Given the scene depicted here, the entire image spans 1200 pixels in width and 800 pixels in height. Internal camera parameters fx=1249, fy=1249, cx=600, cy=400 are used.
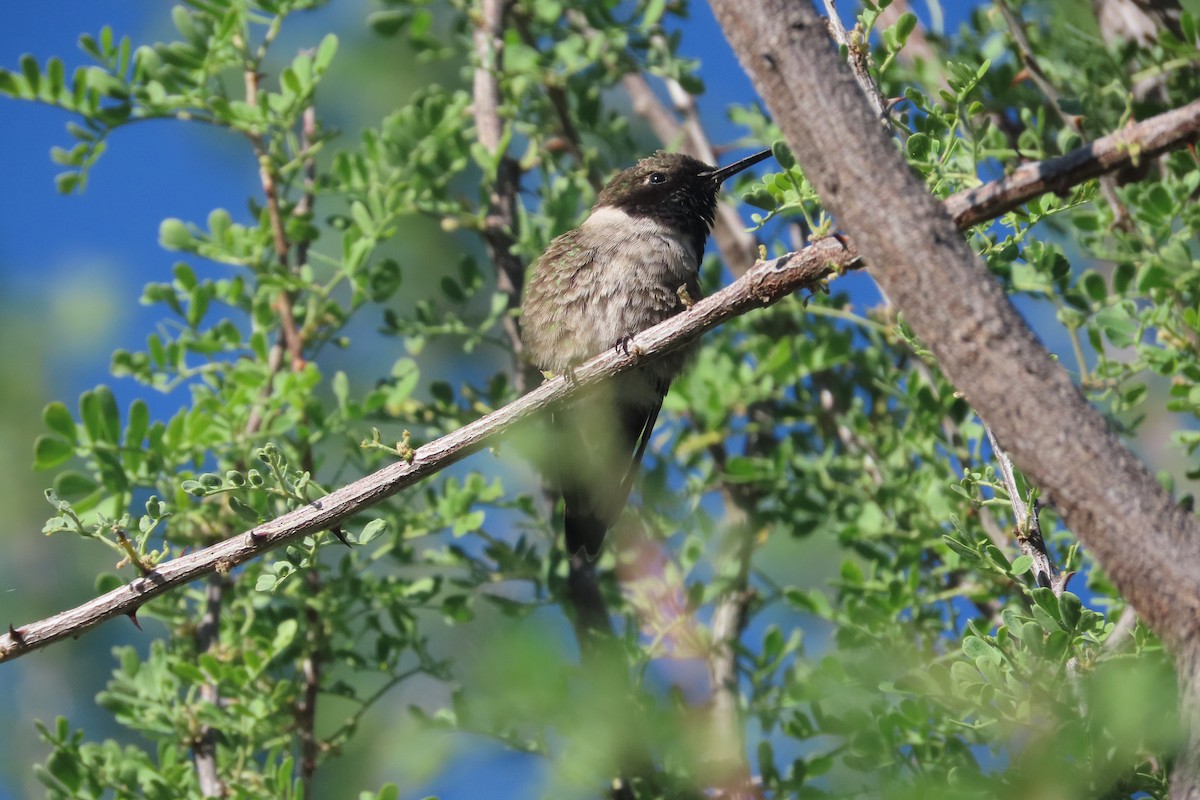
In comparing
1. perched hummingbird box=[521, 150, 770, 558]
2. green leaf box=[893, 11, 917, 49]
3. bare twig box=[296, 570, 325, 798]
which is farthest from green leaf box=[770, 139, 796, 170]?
bare twig box=[296, 570, 325, 798]

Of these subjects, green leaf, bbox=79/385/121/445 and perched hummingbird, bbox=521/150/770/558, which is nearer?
green leaf, bbox=79/385/121/445

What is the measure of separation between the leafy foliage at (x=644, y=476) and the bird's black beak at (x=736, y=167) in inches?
8.8

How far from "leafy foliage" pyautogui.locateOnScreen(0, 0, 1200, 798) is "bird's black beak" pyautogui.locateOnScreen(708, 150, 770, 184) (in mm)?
222

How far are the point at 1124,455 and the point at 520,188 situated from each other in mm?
3511

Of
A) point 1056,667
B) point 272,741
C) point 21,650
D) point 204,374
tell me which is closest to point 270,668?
point 272,741

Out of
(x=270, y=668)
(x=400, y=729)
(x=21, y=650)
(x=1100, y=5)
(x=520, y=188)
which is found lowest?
(x=400, y=729)

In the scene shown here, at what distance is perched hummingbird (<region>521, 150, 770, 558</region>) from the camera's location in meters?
4.08

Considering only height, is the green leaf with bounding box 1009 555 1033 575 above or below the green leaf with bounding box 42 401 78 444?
below

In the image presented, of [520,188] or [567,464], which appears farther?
[520,188]

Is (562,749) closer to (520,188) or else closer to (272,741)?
(272,741)

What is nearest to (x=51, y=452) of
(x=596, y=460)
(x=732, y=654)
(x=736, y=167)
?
(x=596, y=460)

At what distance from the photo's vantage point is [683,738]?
3.61 metres

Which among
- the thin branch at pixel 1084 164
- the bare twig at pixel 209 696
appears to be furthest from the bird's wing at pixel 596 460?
the thin branch at pixel 1084 164

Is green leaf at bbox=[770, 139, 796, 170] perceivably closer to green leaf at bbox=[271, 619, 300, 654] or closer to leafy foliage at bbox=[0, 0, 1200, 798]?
leafy foliage at bbox=[0, 0, 1200, 798]
